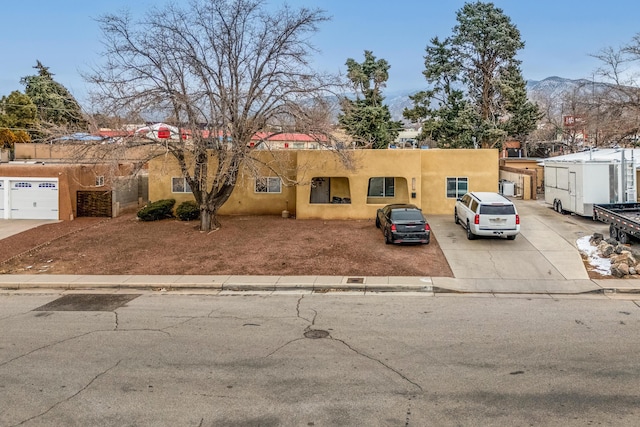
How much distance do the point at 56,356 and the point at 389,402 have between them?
5.87 m

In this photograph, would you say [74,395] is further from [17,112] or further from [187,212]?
[17,112]

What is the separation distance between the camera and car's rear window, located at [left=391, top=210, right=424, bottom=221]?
18922mm

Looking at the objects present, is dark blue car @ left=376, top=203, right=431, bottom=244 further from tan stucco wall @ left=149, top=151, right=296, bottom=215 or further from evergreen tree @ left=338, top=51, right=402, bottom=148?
evergreen tree @ left=338, top=51, right=402, bottom=148

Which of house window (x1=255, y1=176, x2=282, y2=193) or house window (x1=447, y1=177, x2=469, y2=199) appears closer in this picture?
house window (x1=447, y1=177, x2=469, y2=199)

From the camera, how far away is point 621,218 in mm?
17703


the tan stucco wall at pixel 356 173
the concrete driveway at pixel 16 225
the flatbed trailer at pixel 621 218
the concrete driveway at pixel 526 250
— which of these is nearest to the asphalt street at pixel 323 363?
the concrete driveway at pixel 526 250

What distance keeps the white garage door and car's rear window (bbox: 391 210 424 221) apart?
1814cm

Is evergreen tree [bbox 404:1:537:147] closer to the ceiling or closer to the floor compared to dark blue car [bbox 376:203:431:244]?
closer to the ceiling

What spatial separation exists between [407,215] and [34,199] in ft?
65.3

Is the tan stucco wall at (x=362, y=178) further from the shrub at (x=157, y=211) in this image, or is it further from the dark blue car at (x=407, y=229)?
the dark blue car at (x=407, y=229)

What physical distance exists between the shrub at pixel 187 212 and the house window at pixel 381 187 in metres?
9.05

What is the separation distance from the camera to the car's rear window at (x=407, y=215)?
1892 centimetres

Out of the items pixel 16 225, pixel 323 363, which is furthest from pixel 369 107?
pixel 323 363

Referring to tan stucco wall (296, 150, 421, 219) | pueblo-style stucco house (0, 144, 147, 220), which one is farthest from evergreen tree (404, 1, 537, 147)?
pueblo-style stucco house (0, 144, 147, 220)
